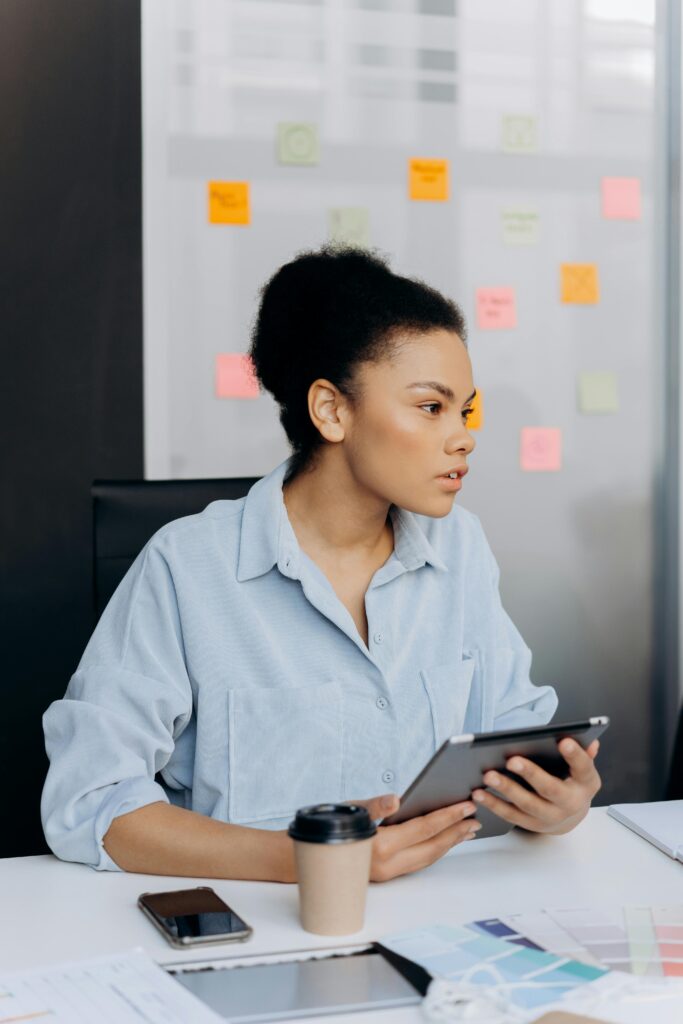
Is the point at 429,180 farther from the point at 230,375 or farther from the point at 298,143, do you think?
the point at 230,375

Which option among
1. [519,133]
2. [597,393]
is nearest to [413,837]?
[597,393]

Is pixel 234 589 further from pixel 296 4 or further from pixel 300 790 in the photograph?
pixel 296 4

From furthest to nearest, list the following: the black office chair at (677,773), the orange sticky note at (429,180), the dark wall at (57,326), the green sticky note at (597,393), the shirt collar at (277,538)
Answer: the green sticky note at (597,393)
the orange sticky note at (429,180)
the dark wall at (57,326)
the black office chair at (677,773)
the shirt collar at (277,538)

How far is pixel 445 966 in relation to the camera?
2.97 feet

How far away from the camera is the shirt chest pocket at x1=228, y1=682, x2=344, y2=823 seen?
138 cm

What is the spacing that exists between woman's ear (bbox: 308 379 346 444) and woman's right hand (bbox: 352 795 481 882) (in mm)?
531

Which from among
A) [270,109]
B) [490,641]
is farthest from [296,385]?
[270,109]

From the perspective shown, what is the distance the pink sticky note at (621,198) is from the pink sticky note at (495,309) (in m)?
0.30

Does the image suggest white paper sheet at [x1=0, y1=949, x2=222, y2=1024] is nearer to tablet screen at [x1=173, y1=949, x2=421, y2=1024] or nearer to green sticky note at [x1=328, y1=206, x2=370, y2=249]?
tablet screen at [x1=173, y1=949, x2=421, y2=1024]

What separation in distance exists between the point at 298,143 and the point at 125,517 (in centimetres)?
124

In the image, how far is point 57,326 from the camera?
2.45 meters

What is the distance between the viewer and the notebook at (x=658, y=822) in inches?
47.5

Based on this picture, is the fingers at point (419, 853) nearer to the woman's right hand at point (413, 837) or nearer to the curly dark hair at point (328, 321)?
the woman's right hand at point (413, 837)

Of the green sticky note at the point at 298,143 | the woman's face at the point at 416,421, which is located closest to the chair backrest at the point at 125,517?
the woman's face at the point at 416,421
